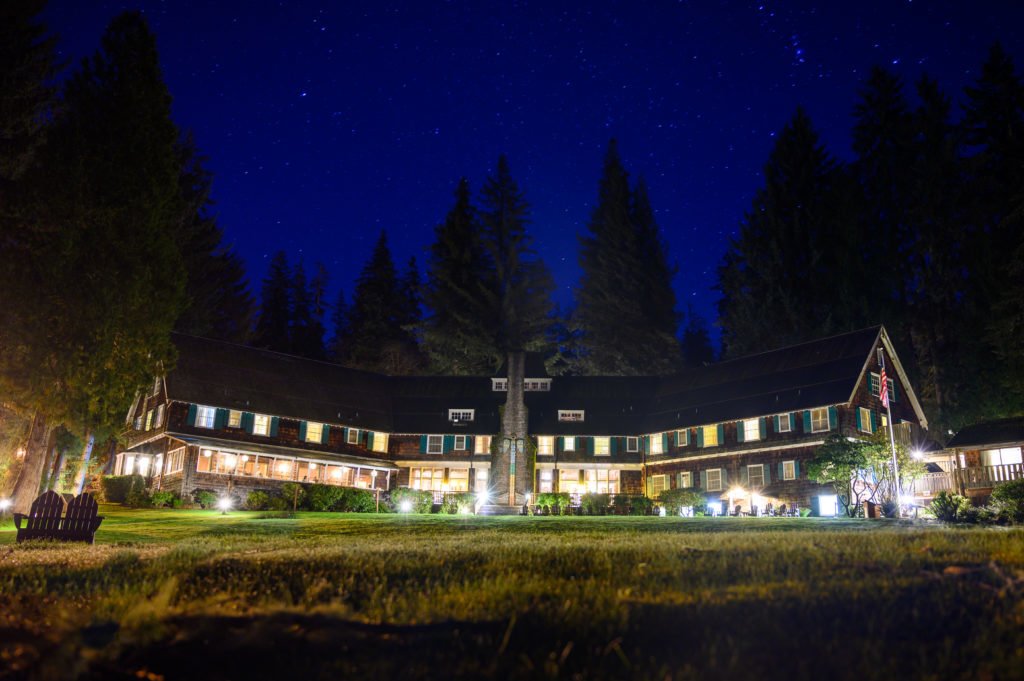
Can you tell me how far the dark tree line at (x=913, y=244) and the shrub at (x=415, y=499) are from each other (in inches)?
1123

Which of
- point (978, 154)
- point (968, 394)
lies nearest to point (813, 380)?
point (968, 394)

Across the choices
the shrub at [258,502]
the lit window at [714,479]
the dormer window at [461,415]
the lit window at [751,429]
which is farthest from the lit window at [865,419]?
the shrub at [258,502]

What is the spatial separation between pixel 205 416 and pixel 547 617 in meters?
41.3

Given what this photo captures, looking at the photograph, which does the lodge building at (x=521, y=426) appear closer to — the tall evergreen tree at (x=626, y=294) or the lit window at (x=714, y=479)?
the lit window at (x=714, y=479)

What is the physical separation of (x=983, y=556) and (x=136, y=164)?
29.5 meters

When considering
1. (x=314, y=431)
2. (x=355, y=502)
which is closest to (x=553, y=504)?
(x=355, y=502)

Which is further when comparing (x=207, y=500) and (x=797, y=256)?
(x=797, y=256)

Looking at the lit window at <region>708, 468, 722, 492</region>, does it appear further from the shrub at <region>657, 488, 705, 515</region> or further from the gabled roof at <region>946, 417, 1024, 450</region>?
the gabled roof at <region>946, 417, 1024, 450</region>

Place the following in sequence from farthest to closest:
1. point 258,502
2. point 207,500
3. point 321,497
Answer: point 207,500 < point 321,497 < point 258,502

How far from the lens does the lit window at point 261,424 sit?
46.2 metres

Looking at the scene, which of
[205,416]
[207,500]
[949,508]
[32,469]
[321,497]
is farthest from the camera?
[205,416]

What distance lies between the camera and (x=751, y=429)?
4394 centimetres

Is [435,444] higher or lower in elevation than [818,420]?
lower

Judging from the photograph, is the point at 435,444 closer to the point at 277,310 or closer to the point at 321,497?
the point at 321,497
